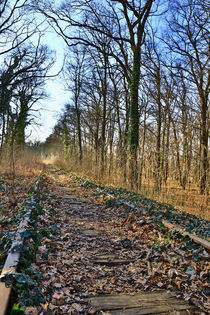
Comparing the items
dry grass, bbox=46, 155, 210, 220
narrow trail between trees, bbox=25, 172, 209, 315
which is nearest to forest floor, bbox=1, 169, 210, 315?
narrow trail between trees, bbox=25, 172, 209, 315

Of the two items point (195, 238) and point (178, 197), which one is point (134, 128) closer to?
point (178, 197)

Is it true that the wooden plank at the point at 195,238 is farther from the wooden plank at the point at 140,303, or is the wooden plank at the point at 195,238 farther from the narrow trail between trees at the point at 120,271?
the wooden plank at the point at 140,303

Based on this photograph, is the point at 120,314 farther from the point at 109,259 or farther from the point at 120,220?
the point at 120,220

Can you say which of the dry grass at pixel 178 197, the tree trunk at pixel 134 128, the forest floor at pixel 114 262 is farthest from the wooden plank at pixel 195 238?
the tree trunk at pixel 134 128

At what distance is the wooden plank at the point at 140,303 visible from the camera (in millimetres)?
2520

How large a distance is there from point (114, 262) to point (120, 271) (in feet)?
0.86

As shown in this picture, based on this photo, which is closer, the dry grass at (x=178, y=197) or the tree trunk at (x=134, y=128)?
the dry grass at (x=178, y=197)

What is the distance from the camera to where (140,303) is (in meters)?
2.65

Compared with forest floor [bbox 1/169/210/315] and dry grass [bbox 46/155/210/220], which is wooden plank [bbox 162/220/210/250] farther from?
dry grass [bbox 46/155/210/220]

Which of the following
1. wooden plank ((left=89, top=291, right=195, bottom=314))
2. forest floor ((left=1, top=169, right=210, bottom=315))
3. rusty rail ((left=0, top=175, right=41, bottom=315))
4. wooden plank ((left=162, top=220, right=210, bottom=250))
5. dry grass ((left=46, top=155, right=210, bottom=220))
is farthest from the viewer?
dry grass ((left=46, top=155, right=210, bottom=220))

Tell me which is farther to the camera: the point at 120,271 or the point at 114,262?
the point at 114,262

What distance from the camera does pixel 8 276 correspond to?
7.90 feet

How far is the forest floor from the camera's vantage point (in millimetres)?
2744

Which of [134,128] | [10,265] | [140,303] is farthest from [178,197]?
[10,265]
